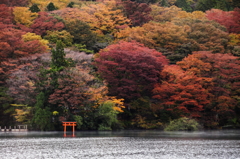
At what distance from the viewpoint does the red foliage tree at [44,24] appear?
62.1m

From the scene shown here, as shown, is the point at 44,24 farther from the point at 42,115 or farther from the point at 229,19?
the point at 229,19

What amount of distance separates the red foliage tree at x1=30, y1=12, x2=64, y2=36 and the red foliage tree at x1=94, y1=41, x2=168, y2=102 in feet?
42.6

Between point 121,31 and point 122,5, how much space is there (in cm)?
1259

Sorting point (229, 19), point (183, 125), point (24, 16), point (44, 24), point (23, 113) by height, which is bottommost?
point (183, 125)

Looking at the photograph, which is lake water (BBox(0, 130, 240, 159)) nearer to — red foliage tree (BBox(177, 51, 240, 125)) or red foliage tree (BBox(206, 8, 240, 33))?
red foliage tree (BBox(177, 51, 240, 125))

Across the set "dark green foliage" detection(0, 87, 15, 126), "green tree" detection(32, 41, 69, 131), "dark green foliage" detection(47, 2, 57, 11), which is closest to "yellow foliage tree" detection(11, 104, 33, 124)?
"green tree" detection(32, 41, 69, 131)

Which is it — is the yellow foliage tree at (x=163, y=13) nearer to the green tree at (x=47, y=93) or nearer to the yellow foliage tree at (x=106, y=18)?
the yellow foliage tree at (x=106, y=18)

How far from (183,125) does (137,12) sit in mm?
32057

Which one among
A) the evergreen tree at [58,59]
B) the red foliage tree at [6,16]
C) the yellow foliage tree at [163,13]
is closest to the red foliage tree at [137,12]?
the yellow foliage tree at [163,13]

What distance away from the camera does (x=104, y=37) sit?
221ft

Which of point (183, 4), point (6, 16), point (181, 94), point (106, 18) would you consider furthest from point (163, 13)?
point (181, 94)

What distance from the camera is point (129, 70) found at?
168 ft

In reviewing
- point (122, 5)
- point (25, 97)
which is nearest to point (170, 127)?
point (25, 97)

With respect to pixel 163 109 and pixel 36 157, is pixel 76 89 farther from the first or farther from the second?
pixel 36 157
